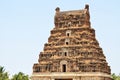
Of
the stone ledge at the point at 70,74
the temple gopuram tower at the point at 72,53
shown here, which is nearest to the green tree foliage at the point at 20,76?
the temple gopuram tower at the point at 72,53

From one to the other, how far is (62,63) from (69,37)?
4286 mm

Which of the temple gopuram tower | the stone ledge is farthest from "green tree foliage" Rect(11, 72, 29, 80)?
the stone ledge

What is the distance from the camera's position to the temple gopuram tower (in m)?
45.0

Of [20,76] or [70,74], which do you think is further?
[20,76]

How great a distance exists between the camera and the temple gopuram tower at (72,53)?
4500 cm

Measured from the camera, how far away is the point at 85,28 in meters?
47.7

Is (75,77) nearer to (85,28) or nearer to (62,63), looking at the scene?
(62,63)

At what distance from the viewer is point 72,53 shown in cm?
4672

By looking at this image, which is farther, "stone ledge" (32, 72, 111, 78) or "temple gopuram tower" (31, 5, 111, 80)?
"temple gopuram tower" (31, 5, 111, 80)

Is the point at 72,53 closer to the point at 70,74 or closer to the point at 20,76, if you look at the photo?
the point at 70,74

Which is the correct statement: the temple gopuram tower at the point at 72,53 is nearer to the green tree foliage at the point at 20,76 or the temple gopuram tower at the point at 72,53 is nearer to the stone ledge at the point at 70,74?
the stone ledge at the point at 70,74

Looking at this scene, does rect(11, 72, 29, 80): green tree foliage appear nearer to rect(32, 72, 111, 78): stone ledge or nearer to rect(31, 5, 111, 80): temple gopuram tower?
rect(31, 5, 111, 80): temple gopuram tower

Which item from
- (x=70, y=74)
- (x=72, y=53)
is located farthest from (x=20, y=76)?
(x=70, y=74)

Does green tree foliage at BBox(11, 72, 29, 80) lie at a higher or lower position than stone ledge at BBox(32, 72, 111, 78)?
higher
